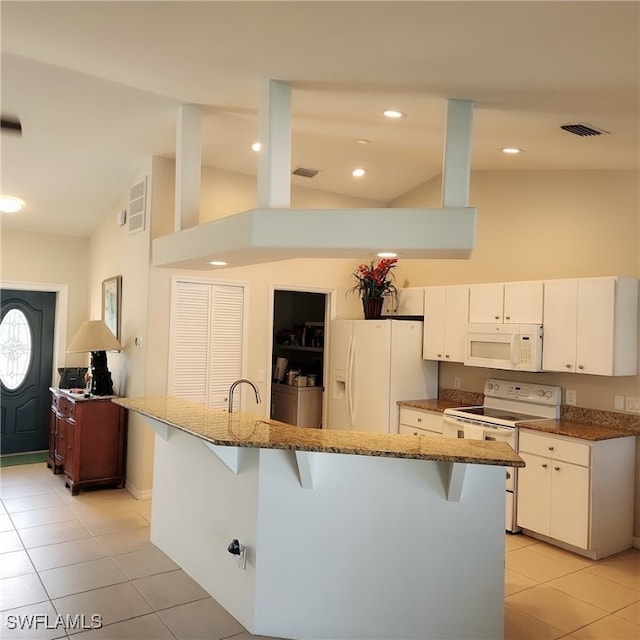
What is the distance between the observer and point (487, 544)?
9.16ft

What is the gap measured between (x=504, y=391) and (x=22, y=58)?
4.34m

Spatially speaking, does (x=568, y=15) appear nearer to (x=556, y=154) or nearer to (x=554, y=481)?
(x=556, y=154)

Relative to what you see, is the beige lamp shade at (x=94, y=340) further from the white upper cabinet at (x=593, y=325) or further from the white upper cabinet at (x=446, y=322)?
the white upper cabinet at (x=593, y=325)

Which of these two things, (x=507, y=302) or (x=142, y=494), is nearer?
(x=507, y=302)

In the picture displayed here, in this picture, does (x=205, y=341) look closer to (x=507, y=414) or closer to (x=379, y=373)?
(x=379, y=373)

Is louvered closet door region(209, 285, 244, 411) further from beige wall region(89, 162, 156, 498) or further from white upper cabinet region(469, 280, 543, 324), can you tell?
white upper cabinet region(469, 280, 543, 324)

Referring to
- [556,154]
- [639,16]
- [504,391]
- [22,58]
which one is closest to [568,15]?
[639,16]

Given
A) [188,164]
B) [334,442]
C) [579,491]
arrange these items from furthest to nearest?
1. [188,164]
2. [579,491]
3. [334,442]

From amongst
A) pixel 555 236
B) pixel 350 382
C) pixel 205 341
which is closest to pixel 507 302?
pixel 555 236

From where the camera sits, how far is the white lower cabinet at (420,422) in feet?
16.4

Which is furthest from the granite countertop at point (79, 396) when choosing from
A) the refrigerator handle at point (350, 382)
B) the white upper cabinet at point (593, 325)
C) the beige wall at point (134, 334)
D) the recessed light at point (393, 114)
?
the white upper cabinet at point (593, 325)

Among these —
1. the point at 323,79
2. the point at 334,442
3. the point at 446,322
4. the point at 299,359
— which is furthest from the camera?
the point at 299,359

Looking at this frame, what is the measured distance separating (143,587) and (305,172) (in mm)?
3783

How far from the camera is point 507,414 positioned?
4.80m
